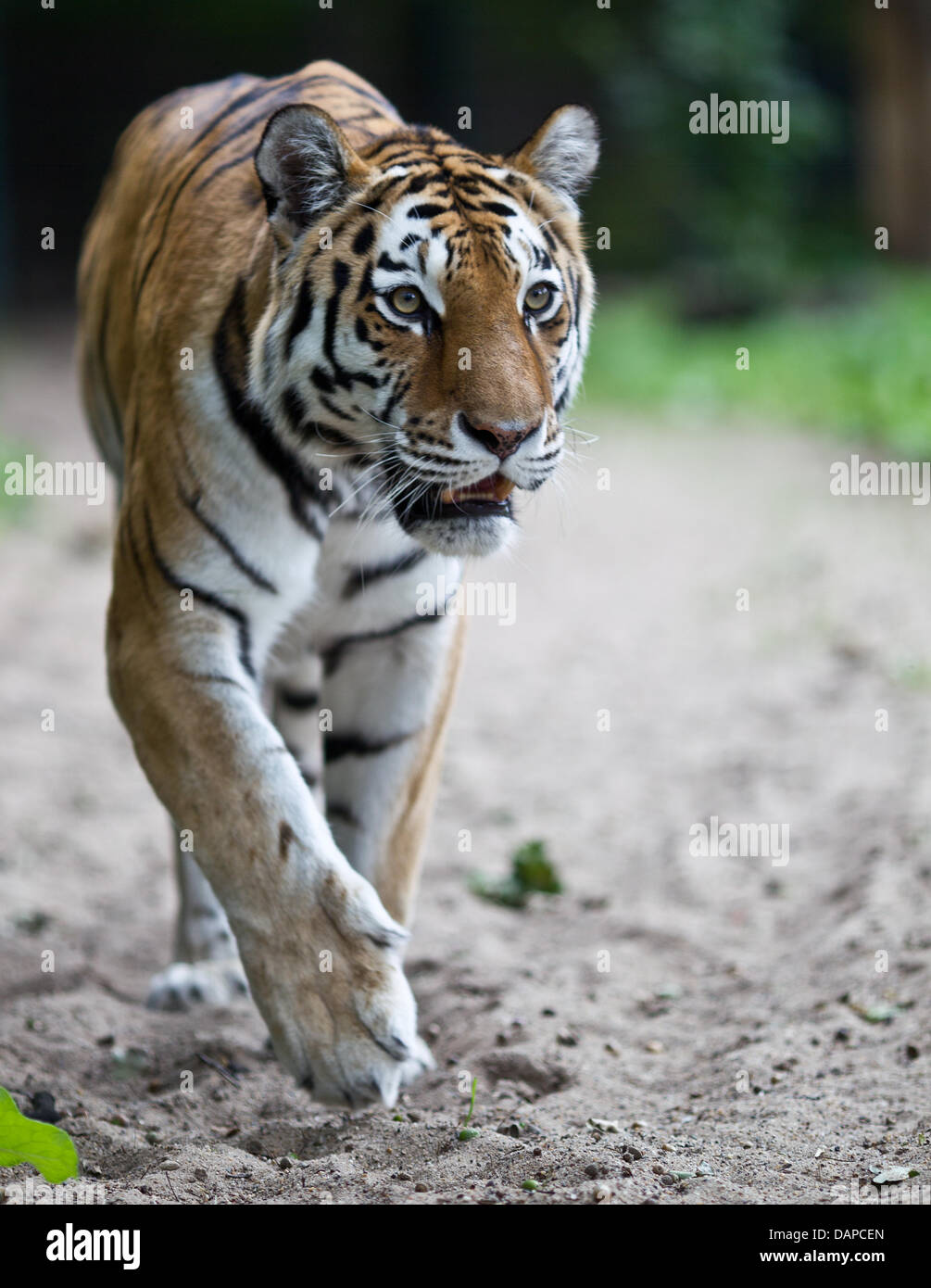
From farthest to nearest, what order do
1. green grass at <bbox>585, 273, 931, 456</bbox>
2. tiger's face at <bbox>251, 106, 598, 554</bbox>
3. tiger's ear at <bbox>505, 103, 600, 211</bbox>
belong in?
1. green grass at <bbox>585, 273, 931, 456</bbox>
2. tiger's ear at <bbox>505, 103, 600, 211</bbox>
3. tiger's face at <bbox>251, 106, 598, 554</bbox>

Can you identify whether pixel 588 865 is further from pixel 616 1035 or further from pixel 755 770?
pixel 616 1035

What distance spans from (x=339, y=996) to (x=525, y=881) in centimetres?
179

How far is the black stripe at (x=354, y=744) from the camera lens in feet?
11.0

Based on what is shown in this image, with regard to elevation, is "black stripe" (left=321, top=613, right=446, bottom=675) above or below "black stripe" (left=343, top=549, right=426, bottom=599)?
below

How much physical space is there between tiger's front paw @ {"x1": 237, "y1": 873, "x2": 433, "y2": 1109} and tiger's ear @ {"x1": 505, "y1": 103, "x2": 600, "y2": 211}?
1.46 metres

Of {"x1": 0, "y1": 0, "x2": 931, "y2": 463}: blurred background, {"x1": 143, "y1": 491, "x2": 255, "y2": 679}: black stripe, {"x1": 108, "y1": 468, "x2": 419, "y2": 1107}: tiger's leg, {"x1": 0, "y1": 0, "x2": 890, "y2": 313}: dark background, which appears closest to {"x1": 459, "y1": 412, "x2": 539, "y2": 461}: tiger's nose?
{"x1": 108, "y1": 468, "x2": 419, "y2": 1107}: tiger's leg

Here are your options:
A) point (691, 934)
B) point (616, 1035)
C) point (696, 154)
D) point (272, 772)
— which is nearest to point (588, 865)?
point (691, 934)

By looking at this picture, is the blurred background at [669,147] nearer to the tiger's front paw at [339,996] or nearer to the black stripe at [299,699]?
the black stripe at [299,699]

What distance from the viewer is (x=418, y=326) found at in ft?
9.04

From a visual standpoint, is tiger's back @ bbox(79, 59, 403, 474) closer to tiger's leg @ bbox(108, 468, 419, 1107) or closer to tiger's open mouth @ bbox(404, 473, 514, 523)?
tiger's leg @ bbox(108, 468, 419, 1107)

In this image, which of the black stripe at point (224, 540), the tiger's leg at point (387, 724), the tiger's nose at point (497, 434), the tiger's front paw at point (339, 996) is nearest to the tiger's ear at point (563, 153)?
the tiger's nose at point (497, 434)

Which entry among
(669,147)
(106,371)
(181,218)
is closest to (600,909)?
(106,371)

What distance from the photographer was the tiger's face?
2.69m

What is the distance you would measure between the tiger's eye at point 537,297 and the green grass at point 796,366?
19.0 ft
